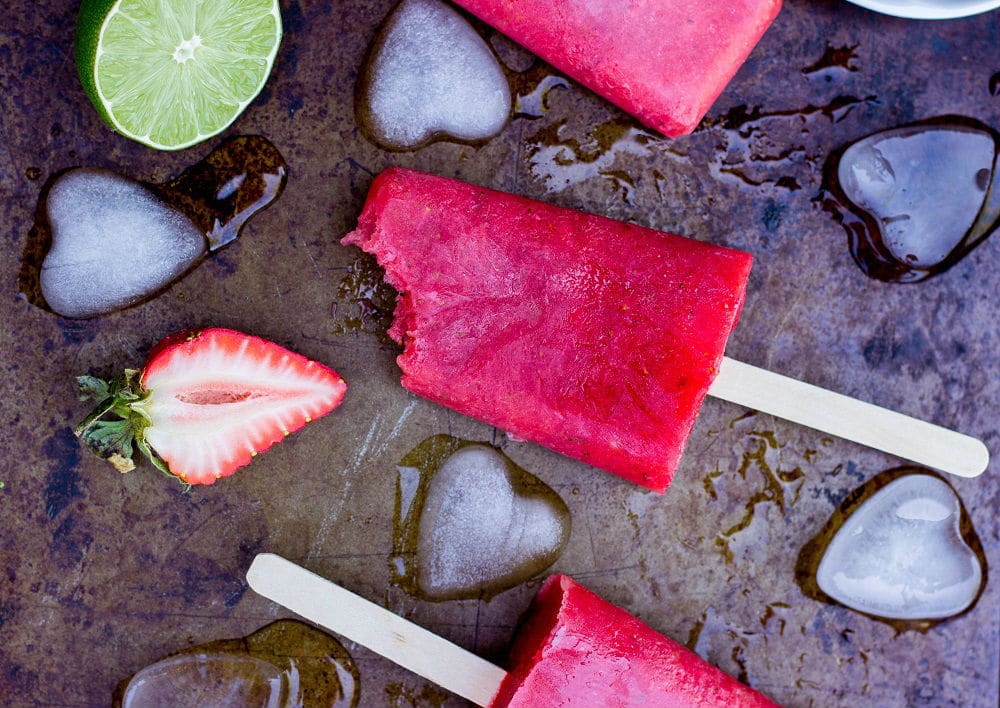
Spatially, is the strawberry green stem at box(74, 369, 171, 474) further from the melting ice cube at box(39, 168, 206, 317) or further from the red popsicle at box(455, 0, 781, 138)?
the red popsicle at box(455, 0, 781, 138)

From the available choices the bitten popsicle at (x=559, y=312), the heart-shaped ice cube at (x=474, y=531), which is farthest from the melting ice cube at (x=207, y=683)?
the bitten popsicle at (x=559, y=312)

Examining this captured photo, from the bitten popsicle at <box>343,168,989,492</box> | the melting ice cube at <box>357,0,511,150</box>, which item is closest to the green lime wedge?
the melting ice cube at <box>357,0,511,150</box>

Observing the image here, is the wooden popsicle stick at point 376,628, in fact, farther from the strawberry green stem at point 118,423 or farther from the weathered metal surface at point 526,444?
the strawberry green stem at point 118,423

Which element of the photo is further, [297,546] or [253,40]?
[297,546]

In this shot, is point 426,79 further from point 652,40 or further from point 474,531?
point 474,531

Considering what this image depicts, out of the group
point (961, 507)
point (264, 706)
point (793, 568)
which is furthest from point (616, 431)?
point (264, 706)

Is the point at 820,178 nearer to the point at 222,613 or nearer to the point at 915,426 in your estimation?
the point at 915,426
